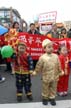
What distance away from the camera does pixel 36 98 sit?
7.72 m

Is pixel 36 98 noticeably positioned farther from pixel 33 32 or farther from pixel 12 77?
pixel 33 32

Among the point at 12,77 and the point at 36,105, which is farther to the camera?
the point at 12,77

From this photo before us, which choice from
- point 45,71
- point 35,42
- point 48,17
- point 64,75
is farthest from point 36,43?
point 45,71

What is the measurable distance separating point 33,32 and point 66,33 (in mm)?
1634

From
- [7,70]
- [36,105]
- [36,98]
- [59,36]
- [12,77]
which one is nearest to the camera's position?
[36,105]

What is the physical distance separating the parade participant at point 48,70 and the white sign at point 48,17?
891cm

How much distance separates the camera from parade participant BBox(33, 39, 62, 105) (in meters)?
7.12

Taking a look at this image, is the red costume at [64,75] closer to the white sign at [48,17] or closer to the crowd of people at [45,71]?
the crowd of people at [45,71]

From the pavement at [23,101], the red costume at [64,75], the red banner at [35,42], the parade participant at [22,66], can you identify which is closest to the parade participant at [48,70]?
the pavement at [23,101]

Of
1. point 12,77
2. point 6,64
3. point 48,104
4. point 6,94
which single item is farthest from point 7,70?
point 48,104

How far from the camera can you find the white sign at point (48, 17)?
52.5 feet

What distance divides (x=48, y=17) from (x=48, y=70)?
9.16m

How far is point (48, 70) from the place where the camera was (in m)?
7.14

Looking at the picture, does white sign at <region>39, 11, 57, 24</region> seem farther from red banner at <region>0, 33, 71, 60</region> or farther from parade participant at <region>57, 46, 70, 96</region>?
parade participant at <region>57, 46, 70, 96</region>
